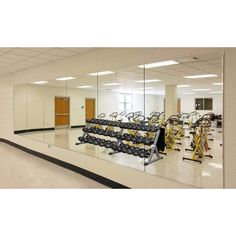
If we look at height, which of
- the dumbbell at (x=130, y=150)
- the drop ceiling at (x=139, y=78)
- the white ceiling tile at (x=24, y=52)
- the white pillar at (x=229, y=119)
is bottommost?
the dumbbell at (x=130, y=150)

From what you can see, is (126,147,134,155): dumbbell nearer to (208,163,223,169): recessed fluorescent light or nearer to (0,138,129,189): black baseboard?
(0,138,129,189): black baseboard

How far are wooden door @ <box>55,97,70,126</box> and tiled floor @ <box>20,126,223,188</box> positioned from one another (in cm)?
34

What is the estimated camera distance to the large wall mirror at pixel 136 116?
4.33m

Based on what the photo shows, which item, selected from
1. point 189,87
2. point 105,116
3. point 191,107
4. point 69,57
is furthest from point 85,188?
point 189,87

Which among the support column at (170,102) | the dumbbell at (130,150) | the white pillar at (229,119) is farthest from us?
the support column at (170,102)

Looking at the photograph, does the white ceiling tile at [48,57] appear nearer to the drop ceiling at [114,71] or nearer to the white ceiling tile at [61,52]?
the drop ceiling at [114,71]

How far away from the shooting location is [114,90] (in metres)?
6.08

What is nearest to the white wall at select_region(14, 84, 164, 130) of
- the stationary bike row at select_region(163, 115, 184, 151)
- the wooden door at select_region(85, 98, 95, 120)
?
the wooden door at select_region(85, 98, 95, 120)

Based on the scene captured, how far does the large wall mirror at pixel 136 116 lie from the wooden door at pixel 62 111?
0.03 metres

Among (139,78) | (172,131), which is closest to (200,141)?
(172,131)

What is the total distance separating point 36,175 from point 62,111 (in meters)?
3.05

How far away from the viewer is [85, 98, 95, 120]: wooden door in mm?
5574

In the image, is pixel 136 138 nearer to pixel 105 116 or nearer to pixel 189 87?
pixel 105 116

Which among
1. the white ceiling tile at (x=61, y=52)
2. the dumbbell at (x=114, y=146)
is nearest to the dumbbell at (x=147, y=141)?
the dumbbell at (x=114, y=146)
